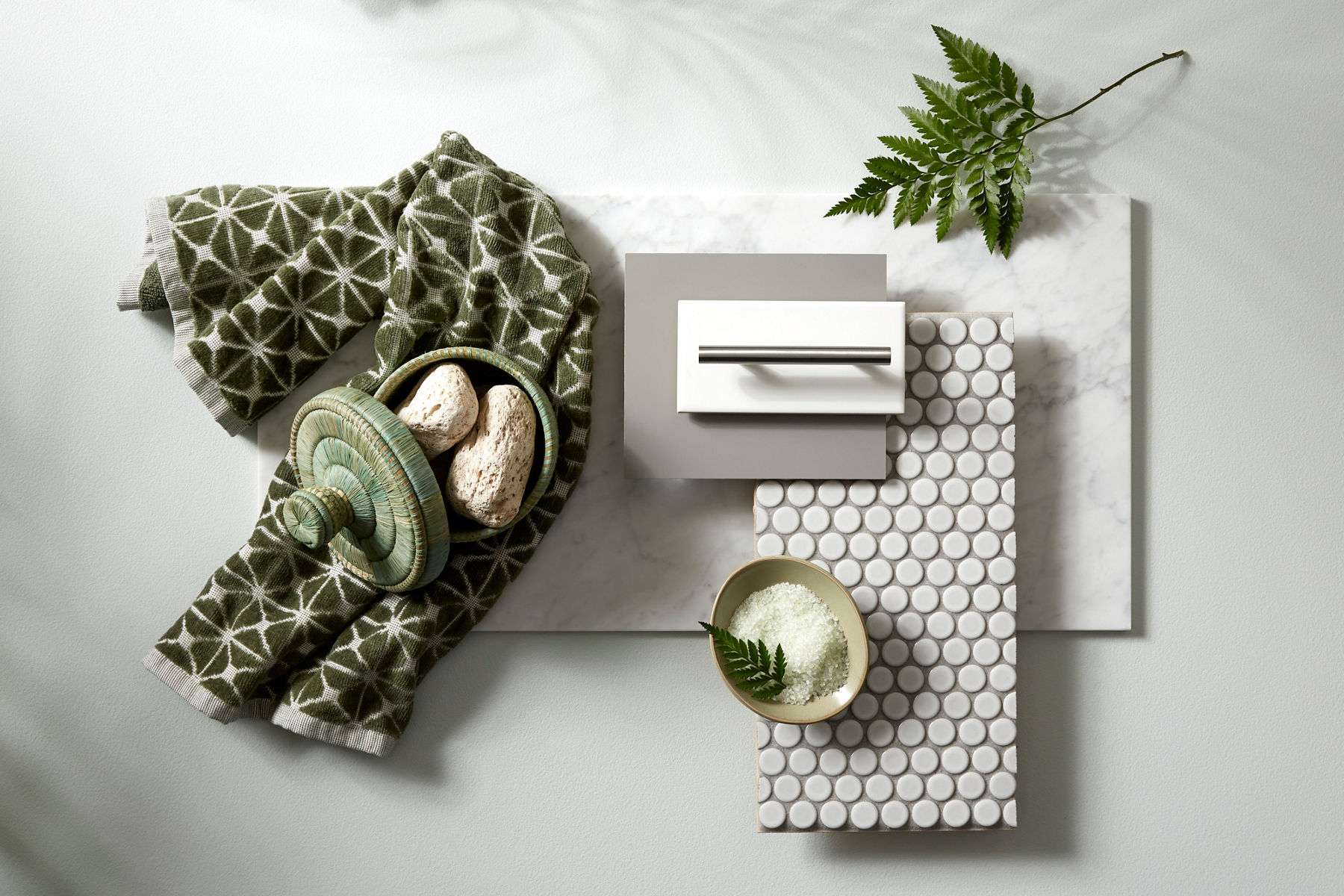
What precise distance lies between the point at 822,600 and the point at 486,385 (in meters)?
0.52

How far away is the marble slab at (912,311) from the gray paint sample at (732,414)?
63mm

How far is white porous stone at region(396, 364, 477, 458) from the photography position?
→ 0.92 meters

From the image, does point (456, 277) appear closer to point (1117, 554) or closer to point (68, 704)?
point (68, 704)

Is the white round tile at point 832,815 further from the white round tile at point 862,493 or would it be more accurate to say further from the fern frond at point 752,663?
the white round tile at point 862,493

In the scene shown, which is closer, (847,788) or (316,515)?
(316,515)

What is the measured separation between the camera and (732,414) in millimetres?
1065

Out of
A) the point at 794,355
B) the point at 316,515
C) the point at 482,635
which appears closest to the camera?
the point at 316,515

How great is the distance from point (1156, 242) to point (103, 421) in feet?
5.03

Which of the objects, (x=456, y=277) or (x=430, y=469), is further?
(x=456, y=277)

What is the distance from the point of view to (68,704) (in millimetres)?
1126

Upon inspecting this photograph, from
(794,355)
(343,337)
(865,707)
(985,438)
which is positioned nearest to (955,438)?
(985,438)

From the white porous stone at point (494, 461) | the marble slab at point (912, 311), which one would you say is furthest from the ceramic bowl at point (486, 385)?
the marble slab at point (912, 311)

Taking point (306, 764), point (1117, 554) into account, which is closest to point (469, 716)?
point (306, 764)

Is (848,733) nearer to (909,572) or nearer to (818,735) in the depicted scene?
(818,735)
